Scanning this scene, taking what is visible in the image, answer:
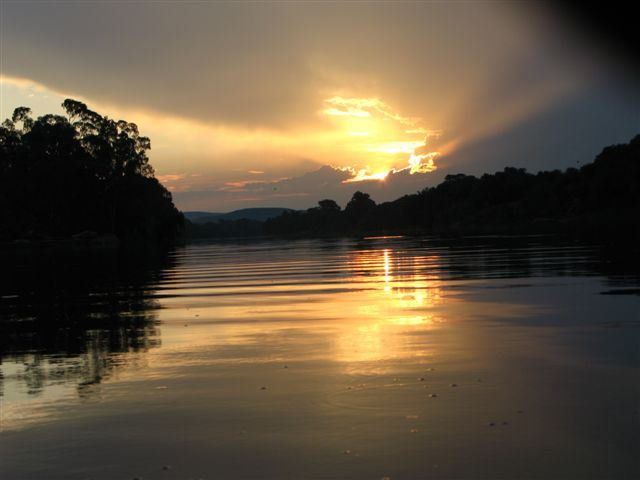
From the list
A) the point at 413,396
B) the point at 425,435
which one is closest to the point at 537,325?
the point at 413,396

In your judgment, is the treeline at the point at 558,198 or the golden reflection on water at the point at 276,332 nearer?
the golden reflection on water at the point at 276,332

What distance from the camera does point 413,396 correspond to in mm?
6934

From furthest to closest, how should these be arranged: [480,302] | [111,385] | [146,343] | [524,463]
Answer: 1. [480,302]
2. [146,343]
3. [111,385]
4. [524,463]

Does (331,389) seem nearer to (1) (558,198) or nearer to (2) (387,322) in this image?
(2) (387,322)

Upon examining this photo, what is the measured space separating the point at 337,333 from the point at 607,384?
4711mm

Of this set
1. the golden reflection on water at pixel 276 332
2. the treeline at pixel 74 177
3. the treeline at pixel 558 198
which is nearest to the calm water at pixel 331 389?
the golden reflection on water at pixel 276 332

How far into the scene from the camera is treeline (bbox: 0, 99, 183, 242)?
10375cm

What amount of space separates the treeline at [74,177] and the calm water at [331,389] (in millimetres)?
93714

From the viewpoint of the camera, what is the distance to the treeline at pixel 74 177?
340 feet

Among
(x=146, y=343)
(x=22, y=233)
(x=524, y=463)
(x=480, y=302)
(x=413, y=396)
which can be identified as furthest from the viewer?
(x=22, y=233)

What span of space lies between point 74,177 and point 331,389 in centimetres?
10464

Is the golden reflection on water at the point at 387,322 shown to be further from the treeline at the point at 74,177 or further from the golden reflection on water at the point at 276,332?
the treeline at the point at 74,177

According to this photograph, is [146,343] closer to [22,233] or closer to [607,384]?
[607,384]

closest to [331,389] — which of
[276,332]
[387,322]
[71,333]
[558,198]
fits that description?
[276,332]
